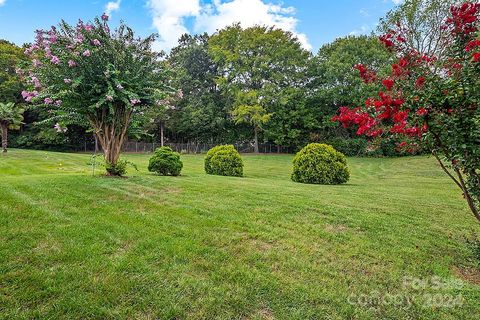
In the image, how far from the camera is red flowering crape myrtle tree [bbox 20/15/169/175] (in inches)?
223

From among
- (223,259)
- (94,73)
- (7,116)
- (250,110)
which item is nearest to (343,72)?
(250,110)

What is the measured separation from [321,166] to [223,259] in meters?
6.69

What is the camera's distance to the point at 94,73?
5.87 m

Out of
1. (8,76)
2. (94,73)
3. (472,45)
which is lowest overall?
(472,45)

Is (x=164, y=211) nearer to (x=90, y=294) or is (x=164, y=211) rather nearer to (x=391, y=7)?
(x=90, y=294)

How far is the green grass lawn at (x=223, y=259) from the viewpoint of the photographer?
222 centimetres

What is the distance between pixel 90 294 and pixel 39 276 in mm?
529

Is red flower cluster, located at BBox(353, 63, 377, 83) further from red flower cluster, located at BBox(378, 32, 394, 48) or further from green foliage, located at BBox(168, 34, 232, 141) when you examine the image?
green foliage, located at BBox(168, 34, 232, 141)

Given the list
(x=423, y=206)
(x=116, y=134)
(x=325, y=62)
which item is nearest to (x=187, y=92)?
(x=325, y=62)

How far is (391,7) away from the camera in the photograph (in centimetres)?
2284

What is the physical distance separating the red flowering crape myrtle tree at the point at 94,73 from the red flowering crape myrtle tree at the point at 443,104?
14.7 ft

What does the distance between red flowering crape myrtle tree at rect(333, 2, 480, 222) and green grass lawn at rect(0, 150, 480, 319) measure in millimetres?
1139

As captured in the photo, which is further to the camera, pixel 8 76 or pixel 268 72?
pixel 268 72

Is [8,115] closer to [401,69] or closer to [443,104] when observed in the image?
[401,69]
